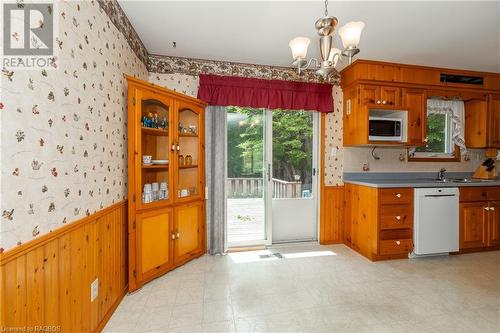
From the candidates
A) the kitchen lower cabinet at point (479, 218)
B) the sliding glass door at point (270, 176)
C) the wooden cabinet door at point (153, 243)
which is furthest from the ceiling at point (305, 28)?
the wooden cabinet door at point (153, 243)

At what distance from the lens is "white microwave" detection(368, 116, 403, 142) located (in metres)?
3.16

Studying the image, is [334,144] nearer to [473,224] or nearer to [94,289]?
[473,224]

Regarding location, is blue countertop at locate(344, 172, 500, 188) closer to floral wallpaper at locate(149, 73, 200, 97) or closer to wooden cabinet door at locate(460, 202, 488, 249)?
wooden cabinet door at locate(460, 202, 488, 249)

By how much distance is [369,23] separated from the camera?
2.34 meters

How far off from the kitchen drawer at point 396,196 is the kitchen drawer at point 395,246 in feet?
1.54

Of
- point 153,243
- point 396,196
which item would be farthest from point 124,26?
point 396,196

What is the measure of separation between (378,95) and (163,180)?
2914mm

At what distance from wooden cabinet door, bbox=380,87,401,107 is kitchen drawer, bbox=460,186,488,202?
4.47 ft

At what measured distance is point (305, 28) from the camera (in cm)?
243

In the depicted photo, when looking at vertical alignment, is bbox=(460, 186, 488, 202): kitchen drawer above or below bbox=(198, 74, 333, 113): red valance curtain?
below

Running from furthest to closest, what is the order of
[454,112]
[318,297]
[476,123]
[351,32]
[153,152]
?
1. [454,112]
2. [476,123]
3. [153,152]
4. [318,297]
5. [351,32]

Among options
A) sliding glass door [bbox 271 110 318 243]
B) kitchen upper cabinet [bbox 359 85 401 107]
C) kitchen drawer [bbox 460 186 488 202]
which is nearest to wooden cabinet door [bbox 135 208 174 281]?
sliding glass door [bbox 271 110 318 243]

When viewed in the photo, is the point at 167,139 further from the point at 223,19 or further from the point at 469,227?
the point at 469,227

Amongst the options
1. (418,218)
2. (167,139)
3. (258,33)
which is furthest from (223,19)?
(418,218)
